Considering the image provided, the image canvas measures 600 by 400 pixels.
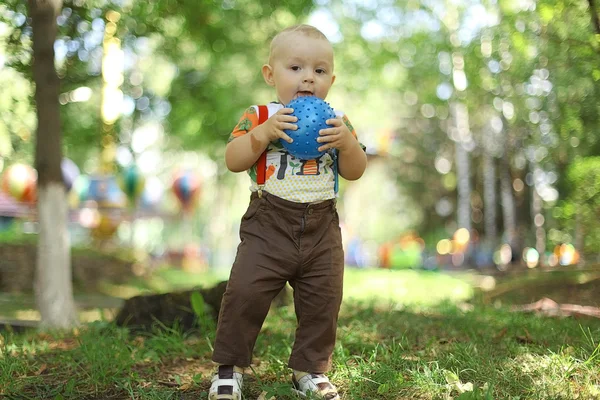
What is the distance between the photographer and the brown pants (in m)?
2.52

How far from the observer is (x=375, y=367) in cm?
268

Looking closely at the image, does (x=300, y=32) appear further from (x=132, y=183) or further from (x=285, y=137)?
(x=132, y=183)

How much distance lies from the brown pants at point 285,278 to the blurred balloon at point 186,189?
1756 centimetres

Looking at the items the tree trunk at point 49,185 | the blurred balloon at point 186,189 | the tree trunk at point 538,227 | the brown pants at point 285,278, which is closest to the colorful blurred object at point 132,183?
the blurred balloon at point 186,189

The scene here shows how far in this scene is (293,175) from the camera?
8.61 feet

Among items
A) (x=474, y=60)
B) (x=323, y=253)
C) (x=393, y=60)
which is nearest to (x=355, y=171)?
(x=323, y=253)

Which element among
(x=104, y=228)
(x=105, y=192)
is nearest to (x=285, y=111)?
(x=104, y=228)

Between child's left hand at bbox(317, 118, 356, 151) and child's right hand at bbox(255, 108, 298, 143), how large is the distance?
0.40ft

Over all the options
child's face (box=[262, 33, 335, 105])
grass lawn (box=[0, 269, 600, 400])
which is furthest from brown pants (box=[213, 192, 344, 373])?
child's face (box=[262, 33, 335, 105])

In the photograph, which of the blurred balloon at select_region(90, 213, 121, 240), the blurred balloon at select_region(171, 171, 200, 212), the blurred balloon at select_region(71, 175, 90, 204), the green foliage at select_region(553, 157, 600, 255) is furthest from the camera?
the blurred balloon at select_region(171, 171, 200, 212)

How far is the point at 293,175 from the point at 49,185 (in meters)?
2.97

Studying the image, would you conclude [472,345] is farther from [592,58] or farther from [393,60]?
[393,60]

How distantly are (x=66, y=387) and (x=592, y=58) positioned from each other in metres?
Answer: 4.60

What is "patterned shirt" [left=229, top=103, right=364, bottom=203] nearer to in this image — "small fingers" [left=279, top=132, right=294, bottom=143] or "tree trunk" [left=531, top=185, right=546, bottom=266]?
"small fingers" [left=279, top=132, right=294, bottom=143]
